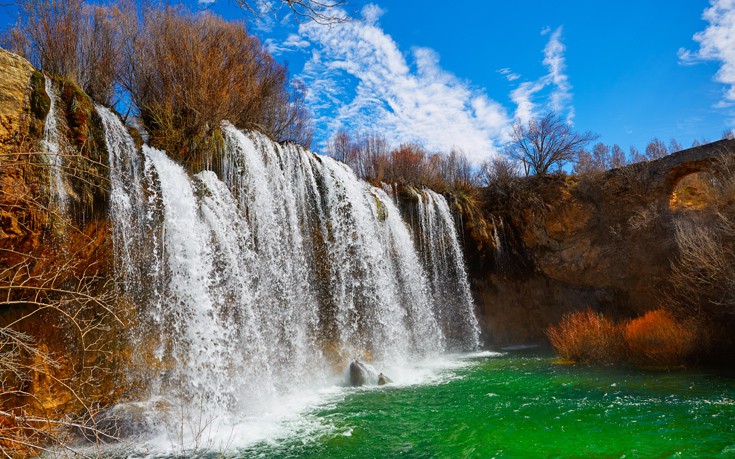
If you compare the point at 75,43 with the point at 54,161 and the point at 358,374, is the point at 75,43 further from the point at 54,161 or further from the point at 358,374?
the point at 358,374

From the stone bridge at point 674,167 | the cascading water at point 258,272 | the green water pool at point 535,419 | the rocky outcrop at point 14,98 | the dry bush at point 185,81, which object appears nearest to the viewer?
the green water pool at point 535,419

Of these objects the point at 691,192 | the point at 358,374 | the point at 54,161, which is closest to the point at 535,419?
the point at 358,374

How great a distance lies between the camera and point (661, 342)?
1109 centimetres

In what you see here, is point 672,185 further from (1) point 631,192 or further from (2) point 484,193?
(2) point 484,193

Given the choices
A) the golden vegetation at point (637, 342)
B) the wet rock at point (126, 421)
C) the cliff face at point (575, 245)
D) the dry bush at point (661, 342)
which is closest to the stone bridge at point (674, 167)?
the cliff face at point (575, 245)

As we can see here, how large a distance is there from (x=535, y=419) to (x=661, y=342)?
5.75 m

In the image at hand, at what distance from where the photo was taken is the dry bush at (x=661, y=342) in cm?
1088

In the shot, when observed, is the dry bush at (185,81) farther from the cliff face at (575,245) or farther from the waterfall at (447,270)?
the cliff face at (575,245)

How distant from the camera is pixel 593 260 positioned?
1752 cm

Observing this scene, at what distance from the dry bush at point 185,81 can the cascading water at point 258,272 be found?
0.69 meters

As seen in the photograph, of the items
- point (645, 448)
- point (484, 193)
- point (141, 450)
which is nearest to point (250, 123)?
point (141, 450)

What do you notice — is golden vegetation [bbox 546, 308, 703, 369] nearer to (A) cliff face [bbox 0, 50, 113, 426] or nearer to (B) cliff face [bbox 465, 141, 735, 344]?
(B) cliff face [bbox 465, 141, 735, 344]

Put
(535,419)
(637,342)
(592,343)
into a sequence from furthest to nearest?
1. (592,343)
2. (637,342)
3. (535,419)

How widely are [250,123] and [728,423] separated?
12738mm
